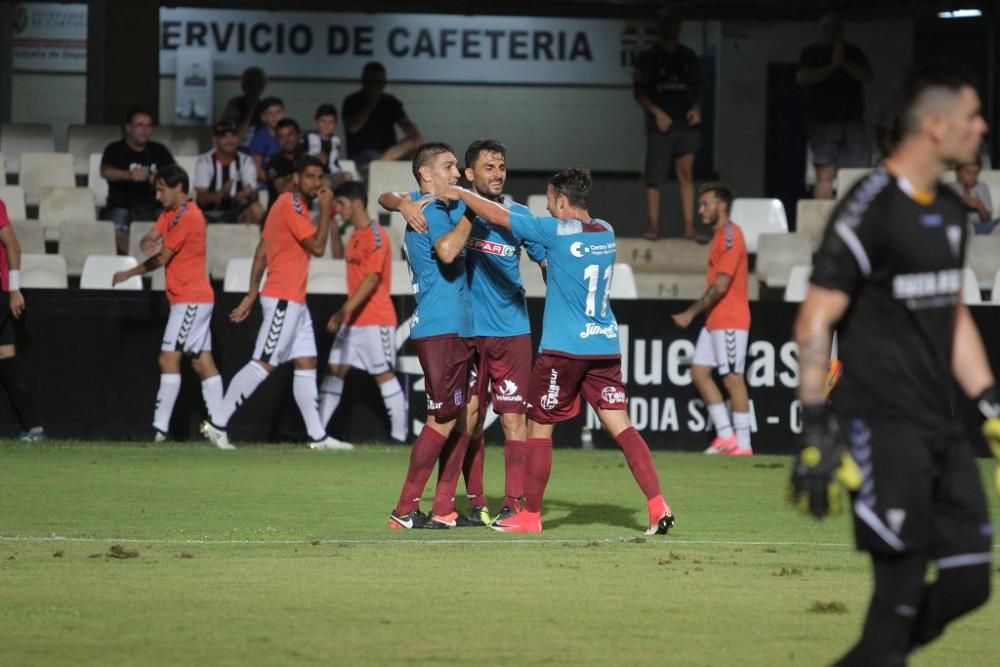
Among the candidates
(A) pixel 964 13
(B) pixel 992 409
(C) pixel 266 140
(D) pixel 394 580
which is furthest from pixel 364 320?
(A) pixel 964 13

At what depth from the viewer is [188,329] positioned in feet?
49.7

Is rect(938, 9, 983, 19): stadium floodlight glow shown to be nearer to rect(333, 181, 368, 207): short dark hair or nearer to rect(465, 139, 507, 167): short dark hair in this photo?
rect(333, 181, 368, 207): short dark hair

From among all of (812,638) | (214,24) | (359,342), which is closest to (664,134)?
(359,342)

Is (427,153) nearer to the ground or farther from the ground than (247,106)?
nearer to the ground

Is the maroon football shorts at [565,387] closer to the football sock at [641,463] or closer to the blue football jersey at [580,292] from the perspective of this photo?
the blue football jersey at [580,292]

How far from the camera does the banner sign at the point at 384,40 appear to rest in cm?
2581

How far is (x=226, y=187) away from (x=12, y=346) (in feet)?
11.9

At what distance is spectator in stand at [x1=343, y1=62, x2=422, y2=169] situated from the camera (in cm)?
1977

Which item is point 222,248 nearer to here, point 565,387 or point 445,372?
point 445,372

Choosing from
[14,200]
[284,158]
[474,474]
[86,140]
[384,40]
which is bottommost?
[474,474]

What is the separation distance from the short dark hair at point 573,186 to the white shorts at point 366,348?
590 cm

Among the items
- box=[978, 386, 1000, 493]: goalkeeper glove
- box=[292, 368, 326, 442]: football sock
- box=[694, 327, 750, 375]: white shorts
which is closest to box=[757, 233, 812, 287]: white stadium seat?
box=[694, 327, 750, 375]: white shorts

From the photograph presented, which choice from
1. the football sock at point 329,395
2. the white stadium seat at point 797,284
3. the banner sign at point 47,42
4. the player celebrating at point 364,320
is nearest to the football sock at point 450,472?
the player celebrating at point 364,320

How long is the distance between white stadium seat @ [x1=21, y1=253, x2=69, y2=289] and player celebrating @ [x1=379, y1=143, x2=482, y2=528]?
693 cm
